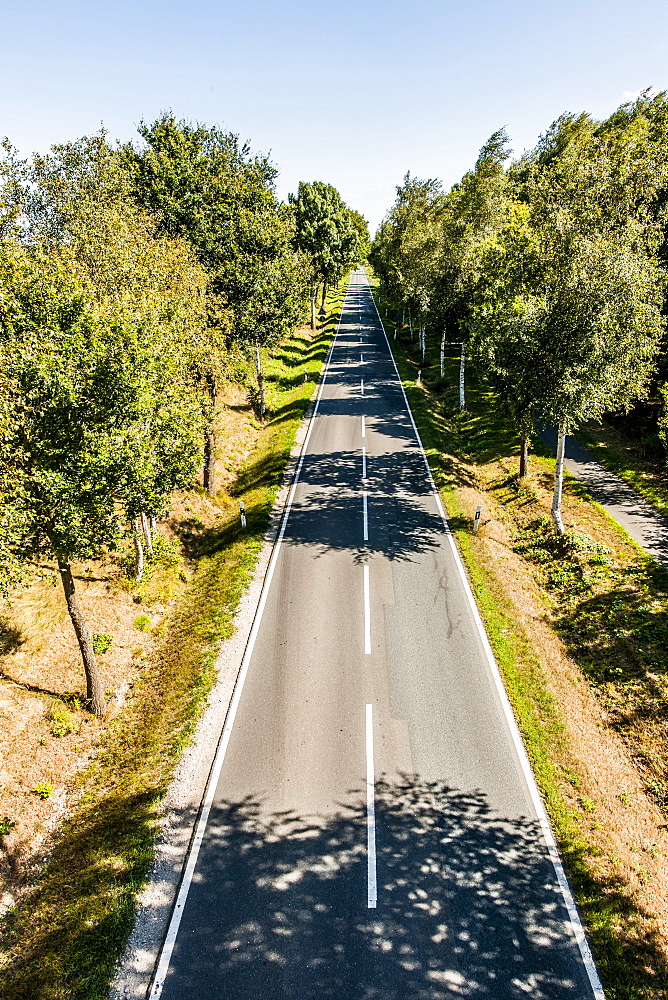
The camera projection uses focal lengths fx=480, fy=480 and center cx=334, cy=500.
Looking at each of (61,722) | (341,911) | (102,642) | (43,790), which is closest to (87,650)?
(61,722)

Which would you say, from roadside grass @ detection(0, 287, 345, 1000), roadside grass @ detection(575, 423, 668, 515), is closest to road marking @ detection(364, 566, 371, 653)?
roadside grass @ detection(0, 287, 345, 1000)

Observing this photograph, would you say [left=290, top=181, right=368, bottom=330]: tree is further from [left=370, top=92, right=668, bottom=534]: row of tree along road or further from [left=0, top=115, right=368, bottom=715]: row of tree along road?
[left=370, top=92, right=668, bottom=534]: row of tree along road

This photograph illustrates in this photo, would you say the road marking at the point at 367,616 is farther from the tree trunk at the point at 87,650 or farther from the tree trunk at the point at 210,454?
the tree trunk at the point at 210,454

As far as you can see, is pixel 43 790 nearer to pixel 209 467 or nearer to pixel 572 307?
pixel 209 467

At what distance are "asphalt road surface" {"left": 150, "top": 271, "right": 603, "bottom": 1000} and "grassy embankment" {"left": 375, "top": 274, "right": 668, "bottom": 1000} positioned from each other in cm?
62

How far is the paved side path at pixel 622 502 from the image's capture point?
63.6 ft

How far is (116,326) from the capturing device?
36.5 ft

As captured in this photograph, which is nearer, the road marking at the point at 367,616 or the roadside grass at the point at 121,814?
the roadside grass at the point at 121,814

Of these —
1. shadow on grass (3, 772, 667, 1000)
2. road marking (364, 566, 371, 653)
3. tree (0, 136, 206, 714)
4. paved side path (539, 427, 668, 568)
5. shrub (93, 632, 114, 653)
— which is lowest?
shadow on grass (3, 772, 667, 1000)

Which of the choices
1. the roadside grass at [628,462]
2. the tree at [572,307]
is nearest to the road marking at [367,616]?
the tree at [572,307]

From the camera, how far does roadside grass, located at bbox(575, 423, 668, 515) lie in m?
22.9

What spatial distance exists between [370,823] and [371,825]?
0.05m

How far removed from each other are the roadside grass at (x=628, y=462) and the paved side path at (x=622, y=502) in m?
0.38

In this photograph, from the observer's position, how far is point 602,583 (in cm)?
1734
